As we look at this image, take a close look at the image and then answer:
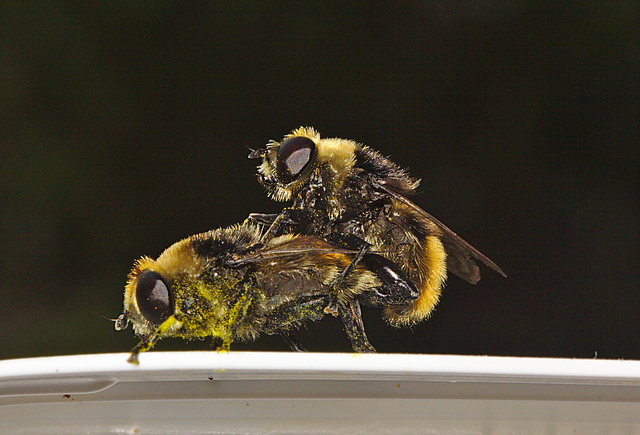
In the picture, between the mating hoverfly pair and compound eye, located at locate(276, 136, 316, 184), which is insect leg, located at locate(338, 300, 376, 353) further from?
compound eye, located at locate(276, 136, 316, 184)

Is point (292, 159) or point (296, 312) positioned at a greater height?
point (292, 159)

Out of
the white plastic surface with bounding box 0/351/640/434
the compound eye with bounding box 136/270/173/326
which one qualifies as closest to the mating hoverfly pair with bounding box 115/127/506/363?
the compound eye with bounding box 136/270/173/326

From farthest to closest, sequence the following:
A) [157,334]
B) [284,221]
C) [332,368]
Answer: [284,221]
[157,334]
[332,368]

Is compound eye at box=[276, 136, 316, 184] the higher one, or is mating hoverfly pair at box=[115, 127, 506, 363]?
compound eye at box=[276, 136, 316, 184]

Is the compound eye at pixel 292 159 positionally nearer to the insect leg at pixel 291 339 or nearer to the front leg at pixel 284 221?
the front leg at pixel 284 221

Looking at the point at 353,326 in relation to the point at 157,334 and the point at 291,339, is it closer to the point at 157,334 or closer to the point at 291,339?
the point at 291,339

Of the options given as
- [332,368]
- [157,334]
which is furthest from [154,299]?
[332,368]
